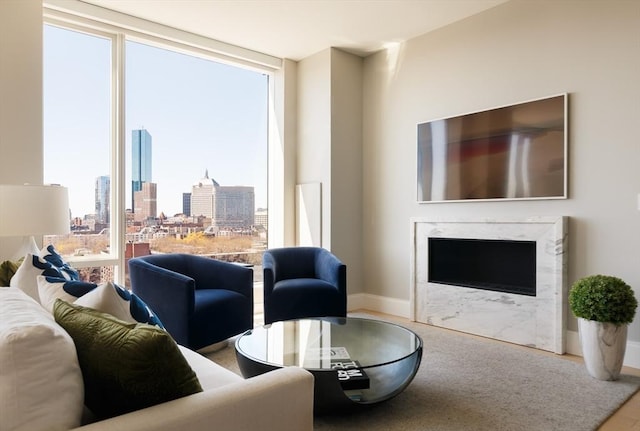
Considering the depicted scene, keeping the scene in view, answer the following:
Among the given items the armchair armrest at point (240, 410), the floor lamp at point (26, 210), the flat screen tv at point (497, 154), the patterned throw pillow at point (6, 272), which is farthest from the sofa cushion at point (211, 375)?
the flat screen tv at point (497, 154)

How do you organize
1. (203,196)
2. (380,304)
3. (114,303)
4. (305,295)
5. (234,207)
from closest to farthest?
1. (114,303)
2. (305,295)
3. (203,196)
4. (380,304)
5. (234,207)

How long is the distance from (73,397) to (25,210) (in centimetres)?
200

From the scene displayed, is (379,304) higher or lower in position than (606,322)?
lower

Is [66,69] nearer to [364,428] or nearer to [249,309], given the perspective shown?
[249,309]

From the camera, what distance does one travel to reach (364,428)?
215 cm

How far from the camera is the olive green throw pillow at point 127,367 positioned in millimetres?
993

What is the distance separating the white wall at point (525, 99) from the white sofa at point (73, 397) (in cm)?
291

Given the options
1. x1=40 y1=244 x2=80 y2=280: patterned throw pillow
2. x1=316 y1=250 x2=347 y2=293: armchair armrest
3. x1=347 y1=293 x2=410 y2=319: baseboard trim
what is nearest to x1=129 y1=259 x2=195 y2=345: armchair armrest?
x1=40 y1=244 x2=80 y2=280: patterned throw pillow

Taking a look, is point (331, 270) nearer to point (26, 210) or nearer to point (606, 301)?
point (606, 301)

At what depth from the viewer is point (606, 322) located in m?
2.71

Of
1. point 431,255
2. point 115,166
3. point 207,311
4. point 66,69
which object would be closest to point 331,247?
point 431,255

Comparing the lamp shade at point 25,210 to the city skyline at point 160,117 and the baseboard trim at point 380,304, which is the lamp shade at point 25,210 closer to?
the city skyline at point 160,117

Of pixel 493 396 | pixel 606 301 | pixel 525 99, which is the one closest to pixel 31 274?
pixel 493 396

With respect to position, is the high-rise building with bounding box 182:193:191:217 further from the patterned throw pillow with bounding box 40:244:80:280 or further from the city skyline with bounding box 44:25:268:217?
the patterned throw pillow with bounding box 40:244:80:280
